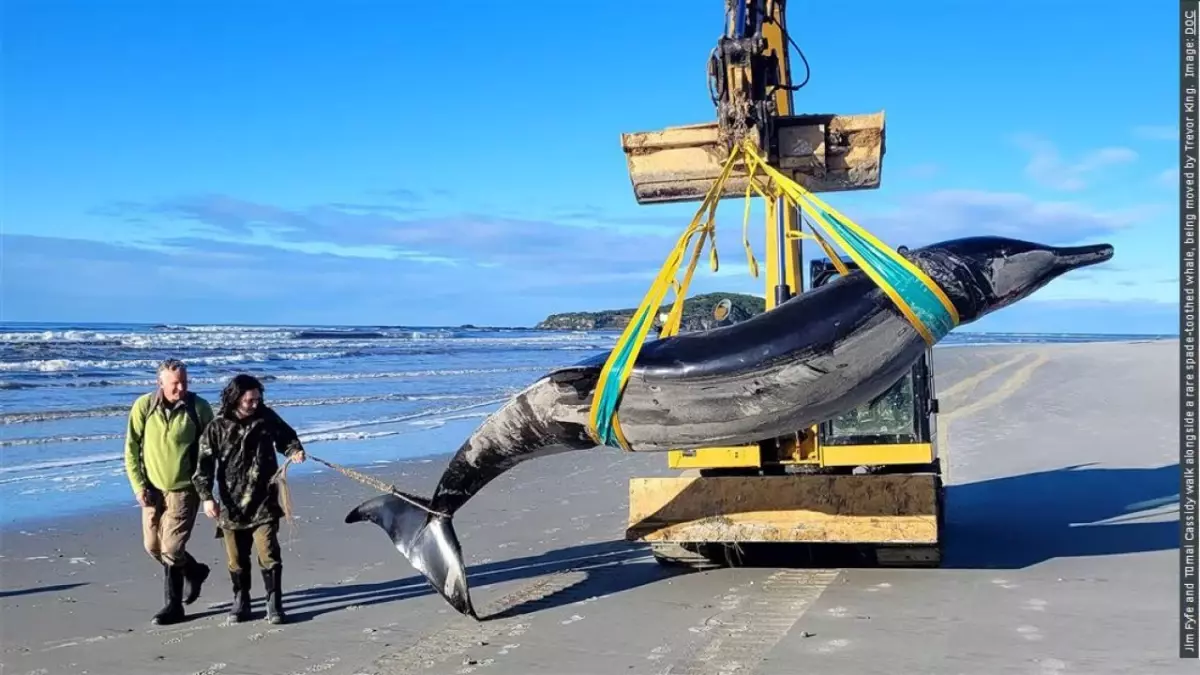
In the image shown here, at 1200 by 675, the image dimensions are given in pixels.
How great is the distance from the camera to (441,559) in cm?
705

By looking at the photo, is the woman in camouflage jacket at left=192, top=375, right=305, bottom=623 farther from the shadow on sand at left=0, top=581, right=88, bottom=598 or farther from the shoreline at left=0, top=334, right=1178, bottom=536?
the shoreline at left=0, top=334, right=1178, bottom=536

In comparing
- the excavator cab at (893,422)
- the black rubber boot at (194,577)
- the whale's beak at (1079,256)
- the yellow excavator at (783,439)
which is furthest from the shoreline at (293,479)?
the whale's beak at (1079,256)

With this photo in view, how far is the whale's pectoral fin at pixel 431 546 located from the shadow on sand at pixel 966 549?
0.43 m

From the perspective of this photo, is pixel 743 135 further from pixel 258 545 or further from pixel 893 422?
pixel 258 545

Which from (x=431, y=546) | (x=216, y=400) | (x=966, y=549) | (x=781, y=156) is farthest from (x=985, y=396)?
(x=431, y=546)

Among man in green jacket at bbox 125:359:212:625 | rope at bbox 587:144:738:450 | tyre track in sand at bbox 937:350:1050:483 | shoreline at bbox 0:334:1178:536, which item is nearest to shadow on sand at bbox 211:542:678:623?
man in green jacket at bbox 125:359:212:625

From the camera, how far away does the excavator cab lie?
8180 mm

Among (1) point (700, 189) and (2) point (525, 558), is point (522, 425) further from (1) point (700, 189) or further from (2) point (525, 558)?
(2) point (525, 558)

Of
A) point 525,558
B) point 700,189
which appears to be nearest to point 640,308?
point 700,189

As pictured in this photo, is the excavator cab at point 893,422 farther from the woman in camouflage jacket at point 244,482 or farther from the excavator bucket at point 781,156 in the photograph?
the woman in camouflage jacket at point 244,482

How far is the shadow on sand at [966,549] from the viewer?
7980 millimetres

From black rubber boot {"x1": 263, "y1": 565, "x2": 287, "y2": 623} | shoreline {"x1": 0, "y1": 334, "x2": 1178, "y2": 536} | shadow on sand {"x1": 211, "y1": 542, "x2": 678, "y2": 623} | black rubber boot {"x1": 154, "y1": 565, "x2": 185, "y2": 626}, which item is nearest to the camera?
black rubber boot {"x1": 263, "y1": 565, "x2": 287, "y2": 623}

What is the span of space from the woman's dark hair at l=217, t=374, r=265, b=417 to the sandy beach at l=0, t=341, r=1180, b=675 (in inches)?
54.1

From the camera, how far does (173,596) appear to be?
24.0ft
